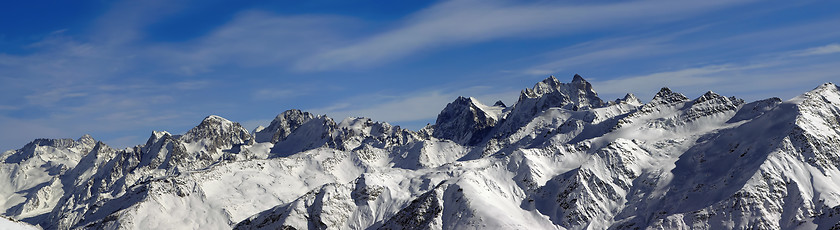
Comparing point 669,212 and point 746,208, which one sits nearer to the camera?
point 746,208

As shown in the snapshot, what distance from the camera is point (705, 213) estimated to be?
611 ft

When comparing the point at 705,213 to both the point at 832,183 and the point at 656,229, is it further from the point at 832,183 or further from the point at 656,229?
the point at 832,183

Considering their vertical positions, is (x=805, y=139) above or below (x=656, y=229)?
above

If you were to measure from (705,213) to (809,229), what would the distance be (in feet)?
77.7

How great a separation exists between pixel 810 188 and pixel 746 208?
711 inches

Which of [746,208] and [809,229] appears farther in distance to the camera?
[746,208]

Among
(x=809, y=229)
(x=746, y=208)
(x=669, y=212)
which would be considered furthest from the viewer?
(x=669, y=212)

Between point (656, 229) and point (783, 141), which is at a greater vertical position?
point (783, 141)

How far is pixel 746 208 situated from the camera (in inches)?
7185

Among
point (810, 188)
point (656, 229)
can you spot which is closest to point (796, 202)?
point (810, 188)

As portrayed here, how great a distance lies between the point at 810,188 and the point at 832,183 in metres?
6.87

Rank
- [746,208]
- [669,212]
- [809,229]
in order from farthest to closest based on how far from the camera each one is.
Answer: [669,212] → [746,208] → [809,229]

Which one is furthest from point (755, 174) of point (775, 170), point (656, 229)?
point (656, 229)

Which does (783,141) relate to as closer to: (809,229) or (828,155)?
(828,155)
